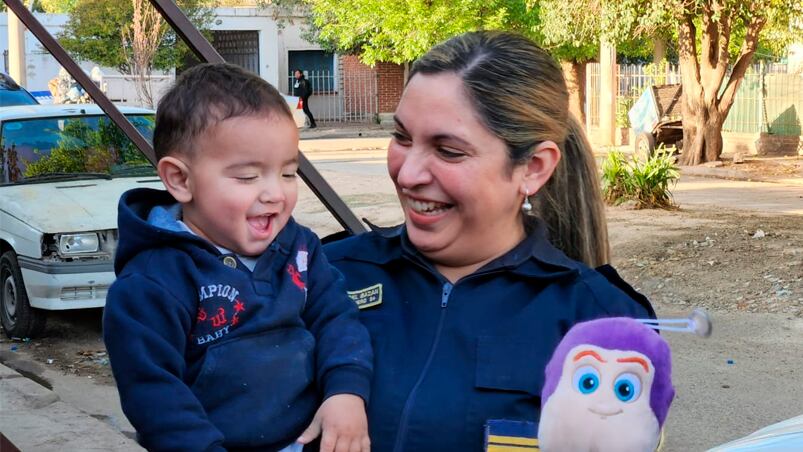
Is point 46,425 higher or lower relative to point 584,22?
lower

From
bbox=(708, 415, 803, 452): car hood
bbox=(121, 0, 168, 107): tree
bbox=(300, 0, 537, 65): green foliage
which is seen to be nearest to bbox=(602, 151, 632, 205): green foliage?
bbox=(300, 0, 537, 65): green foliage

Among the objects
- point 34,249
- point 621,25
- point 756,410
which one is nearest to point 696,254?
point 756,410

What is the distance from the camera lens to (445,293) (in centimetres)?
229

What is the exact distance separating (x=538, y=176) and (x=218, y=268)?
0.71 m

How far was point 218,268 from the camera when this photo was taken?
2.06m

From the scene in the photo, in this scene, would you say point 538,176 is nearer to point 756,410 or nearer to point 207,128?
point 207,128

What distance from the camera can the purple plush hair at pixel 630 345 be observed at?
160 cm

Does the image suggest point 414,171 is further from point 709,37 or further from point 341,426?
point 709,37

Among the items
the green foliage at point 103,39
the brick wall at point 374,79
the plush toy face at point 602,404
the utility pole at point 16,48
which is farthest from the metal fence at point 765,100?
the plush toy face at point 602,404

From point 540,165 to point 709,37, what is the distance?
18.2m

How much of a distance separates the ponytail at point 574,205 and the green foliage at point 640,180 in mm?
10772

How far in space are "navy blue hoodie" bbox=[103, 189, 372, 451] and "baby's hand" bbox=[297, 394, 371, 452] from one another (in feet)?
0.07

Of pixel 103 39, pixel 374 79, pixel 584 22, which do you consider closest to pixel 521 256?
pixel 584 22

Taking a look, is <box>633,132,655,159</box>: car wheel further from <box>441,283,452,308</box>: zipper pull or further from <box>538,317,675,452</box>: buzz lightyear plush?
<box>538,317,675,452</box>: buzz lightyear plush
